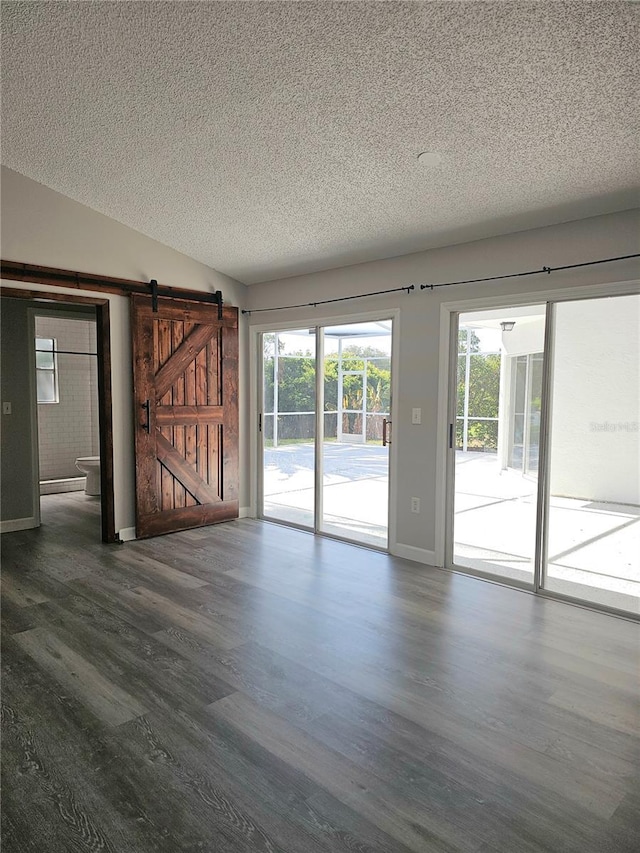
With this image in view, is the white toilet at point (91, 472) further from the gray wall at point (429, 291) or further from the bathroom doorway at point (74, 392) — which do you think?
the gray wall at point (429, 291)

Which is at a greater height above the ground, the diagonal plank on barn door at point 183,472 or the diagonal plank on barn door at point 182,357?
the diagonal plank on barn door at point 182,357

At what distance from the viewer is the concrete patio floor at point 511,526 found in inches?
139

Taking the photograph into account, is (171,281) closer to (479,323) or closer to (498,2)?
(479,323)

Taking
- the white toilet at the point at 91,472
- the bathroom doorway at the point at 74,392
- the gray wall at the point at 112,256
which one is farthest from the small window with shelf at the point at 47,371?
the gray wall at the point at 112,256

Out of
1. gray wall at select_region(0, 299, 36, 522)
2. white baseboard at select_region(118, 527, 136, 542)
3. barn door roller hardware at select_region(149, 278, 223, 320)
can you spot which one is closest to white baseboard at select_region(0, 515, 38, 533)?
gray wall at select_region(0, 299, 36, 522)

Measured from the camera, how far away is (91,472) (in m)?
7.05

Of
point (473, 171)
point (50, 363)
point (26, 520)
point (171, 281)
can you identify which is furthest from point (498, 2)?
point (50, 363)

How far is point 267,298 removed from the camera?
5.61 m

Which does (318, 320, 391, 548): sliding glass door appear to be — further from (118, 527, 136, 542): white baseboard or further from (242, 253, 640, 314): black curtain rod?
(118, 527, 136, 542): white baseboard

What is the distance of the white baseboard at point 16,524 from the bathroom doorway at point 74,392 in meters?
0.06

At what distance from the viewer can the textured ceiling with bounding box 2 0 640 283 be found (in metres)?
2.23

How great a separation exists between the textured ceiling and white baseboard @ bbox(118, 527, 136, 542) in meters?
2.79

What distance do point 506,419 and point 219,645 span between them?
2457 millimetres

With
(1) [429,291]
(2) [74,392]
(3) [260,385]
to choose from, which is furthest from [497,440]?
(2) [74,392]
